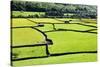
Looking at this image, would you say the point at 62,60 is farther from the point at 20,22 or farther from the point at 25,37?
the point at 20,22

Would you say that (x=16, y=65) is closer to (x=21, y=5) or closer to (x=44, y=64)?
(x=44, y=64)

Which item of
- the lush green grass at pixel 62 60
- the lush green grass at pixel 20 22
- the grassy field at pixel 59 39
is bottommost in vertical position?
the lush green grass at pixel 62 60

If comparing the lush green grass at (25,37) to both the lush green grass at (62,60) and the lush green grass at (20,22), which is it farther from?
the lush green grass at (62,60)

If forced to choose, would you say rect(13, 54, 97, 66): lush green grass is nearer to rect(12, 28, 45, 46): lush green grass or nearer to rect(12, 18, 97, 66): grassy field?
rect(12, 18, 97, 66): grassy field

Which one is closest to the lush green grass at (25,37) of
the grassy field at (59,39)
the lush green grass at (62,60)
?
the grassy field at (59,39)

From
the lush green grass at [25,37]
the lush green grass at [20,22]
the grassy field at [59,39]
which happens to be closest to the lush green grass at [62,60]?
the grassy field at [59,39]

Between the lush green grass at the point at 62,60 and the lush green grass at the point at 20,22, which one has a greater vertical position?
the lush green grass at the point at 20,22

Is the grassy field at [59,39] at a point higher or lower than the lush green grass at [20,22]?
lower

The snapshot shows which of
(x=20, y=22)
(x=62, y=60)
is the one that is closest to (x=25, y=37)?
(x=20, y=22)
